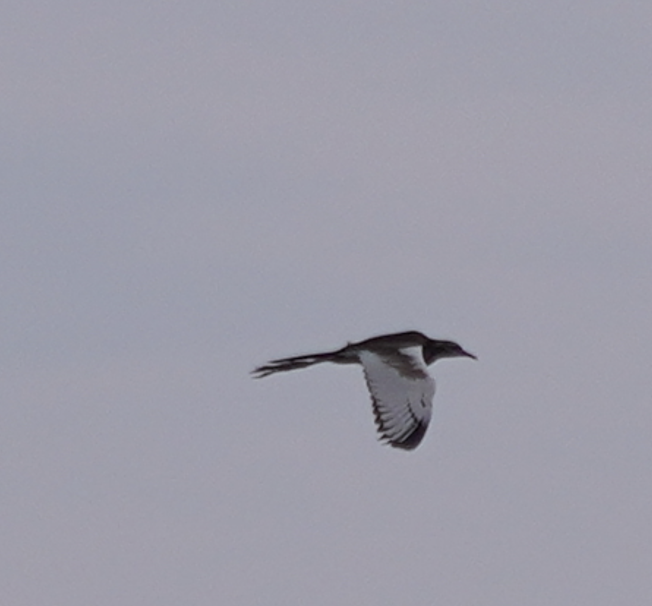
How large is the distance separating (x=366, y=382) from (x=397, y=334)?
2571 mm

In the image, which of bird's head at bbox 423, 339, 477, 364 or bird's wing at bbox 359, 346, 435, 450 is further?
bird's head at bbox 423, 339, 477, 364

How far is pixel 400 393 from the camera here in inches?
2095

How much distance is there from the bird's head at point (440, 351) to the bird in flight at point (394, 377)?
14.0 inches

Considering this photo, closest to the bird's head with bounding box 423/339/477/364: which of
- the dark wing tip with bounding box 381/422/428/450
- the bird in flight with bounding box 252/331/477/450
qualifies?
the bird in flight with bounding box 252/331/477/450

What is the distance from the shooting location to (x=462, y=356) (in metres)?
58.1

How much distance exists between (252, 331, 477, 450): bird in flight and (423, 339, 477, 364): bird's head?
1.17 ft

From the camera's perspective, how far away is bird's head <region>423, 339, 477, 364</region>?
57562 mm

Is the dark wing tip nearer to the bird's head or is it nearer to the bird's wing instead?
the bird's wing

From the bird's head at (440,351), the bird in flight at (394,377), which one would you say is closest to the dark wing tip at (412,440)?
the bird in flight at (394,377)

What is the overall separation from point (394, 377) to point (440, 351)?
14.5ft

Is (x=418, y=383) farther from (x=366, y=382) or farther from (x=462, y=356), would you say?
(x=462, y=356)

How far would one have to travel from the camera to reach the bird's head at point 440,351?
5756 centimetres

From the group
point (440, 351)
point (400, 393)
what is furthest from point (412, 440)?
point (440, 351)

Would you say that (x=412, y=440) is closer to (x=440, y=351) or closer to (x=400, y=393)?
(x=400, y=393)
